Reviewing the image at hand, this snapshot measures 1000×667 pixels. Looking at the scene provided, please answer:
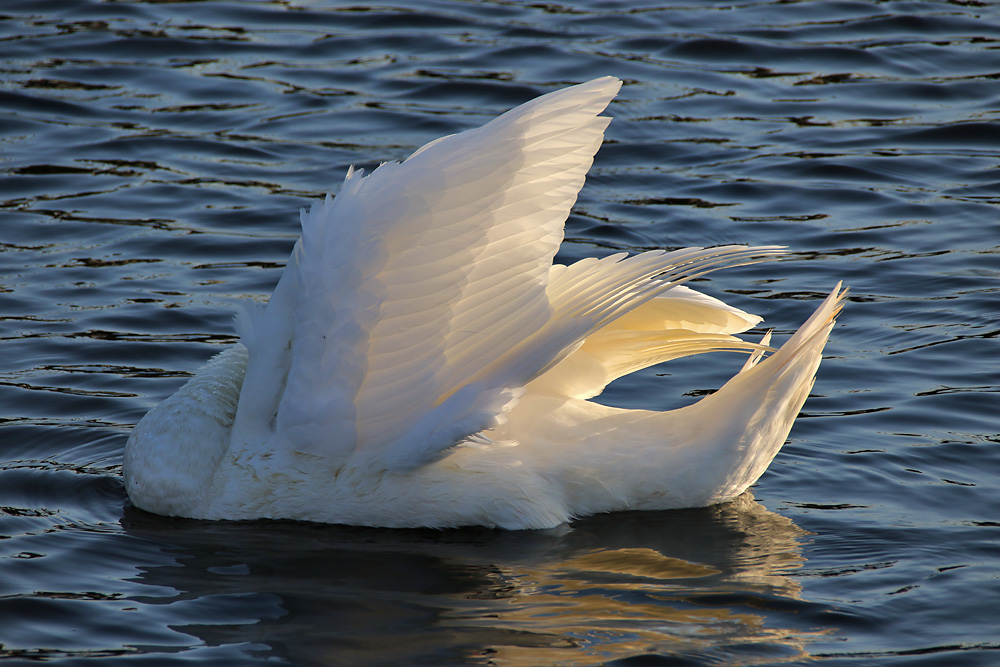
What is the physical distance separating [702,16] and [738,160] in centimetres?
299

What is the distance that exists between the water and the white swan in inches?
7.5

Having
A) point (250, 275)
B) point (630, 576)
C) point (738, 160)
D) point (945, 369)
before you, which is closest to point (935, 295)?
point (945, 369)

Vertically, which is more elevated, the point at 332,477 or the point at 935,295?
the point at 935,295

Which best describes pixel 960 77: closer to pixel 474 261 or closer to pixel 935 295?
pixel 935 295

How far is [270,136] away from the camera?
31.4ft

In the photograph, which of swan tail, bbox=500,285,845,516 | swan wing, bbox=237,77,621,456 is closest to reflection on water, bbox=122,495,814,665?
swan tail, bbox=500,285,845,516

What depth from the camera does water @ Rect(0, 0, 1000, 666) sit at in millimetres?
4266

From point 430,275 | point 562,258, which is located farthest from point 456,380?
point 562,258

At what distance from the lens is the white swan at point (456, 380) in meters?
4.61

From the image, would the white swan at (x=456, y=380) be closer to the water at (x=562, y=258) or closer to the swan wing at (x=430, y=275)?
the swan wing at (x=430, y=275)

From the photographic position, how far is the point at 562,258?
7.81 metres

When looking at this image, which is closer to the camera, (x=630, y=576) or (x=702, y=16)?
(x=630, y=576)

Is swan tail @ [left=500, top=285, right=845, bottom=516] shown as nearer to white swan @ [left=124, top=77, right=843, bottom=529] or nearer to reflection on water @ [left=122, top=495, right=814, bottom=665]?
white swan @ [left=124, top=77, right=843, bottom=529]

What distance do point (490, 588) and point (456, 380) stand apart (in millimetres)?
734
